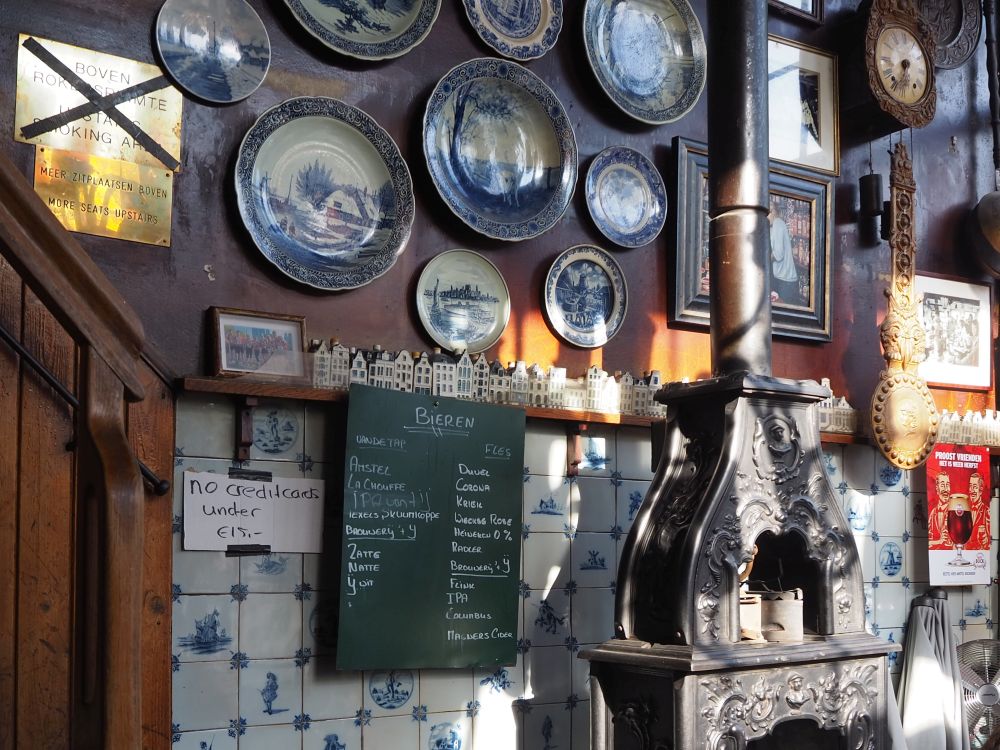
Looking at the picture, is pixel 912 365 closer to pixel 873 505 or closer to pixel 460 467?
pixel 873 505

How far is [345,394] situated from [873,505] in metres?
2.53

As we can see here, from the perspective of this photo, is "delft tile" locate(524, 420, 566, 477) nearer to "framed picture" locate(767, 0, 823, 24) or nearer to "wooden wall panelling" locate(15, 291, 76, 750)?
"wooden wall panelling" locate(15, 291, 76, 750)

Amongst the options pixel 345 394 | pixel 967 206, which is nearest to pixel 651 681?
pixel 345 394

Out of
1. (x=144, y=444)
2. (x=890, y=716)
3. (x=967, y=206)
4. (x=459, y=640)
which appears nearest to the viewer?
(x=144, y=444)

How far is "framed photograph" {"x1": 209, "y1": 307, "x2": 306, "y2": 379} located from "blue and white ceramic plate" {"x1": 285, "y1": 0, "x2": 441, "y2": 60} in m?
0.93

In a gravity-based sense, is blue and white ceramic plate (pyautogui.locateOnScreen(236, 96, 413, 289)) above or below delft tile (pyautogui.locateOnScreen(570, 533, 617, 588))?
above

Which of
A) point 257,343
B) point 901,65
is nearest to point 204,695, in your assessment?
point 257,343

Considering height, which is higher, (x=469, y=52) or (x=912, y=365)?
(x=469, y=52)

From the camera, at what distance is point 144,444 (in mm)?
3004

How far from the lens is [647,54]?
4.23 m

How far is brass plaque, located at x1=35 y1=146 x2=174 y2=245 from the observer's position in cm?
300

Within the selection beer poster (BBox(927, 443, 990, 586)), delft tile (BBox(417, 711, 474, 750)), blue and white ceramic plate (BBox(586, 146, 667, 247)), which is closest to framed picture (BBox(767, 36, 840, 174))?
blue and white ceramic plate (BBox(586, 146, 667, 247))

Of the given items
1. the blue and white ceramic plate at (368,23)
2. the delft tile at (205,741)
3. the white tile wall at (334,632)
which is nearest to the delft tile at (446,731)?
the white tile wall at (334,632)

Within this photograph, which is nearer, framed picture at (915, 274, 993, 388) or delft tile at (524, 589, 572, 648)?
delft tile at (524, 589, 572, 648)
